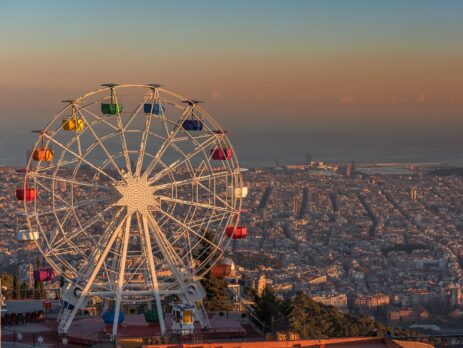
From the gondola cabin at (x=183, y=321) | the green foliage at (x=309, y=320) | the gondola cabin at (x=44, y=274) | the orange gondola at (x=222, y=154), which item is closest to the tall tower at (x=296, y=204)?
the green foliage at (x=309, y=320)

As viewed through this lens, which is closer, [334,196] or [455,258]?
[455,258]

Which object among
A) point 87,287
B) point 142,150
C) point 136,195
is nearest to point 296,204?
point 136,195

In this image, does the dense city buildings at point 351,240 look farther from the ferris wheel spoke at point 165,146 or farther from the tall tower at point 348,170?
the ferris wheel spoke at point 165,146

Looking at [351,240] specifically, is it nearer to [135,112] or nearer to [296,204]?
[296,204]

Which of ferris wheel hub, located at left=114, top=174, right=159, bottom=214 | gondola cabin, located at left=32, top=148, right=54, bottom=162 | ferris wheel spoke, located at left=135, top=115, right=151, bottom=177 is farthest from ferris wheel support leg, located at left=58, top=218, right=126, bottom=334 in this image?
gondola cabin, located at left=32, top=148, right=54, bottom=162

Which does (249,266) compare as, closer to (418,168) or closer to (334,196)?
(334,196)

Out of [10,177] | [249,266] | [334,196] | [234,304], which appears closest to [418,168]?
[334,196]
